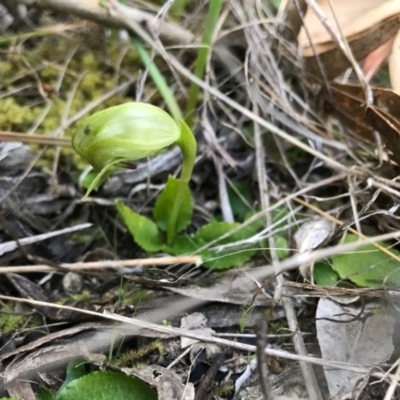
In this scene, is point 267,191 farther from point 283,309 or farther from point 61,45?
point 61,45

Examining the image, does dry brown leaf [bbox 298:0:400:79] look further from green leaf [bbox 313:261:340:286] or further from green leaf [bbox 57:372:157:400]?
green leaf [bbox 57:372:157:400]

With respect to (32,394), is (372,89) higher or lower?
higher

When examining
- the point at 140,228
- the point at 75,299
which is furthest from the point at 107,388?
the point at 140,228

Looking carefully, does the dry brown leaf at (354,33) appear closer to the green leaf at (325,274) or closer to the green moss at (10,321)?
the green leaf at (325,274)

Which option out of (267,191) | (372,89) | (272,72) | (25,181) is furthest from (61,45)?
(372,89)

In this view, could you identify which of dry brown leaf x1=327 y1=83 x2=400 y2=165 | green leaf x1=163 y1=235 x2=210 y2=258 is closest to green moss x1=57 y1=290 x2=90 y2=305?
green leaf x1=163 y1=235 x2=210 y2=258

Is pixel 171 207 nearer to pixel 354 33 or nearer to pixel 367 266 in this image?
pixel 367 266

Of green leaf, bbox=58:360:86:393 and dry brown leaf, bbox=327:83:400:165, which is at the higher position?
dry brown leaf, bbox=327:83:400:165

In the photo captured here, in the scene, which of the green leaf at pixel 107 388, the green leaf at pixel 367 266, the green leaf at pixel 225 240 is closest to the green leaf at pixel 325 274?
the green leaf at pixel 367 266
